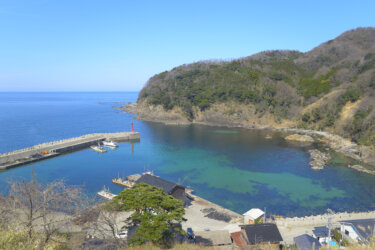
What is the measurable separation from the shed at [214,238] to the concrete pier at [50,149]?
1187 inches

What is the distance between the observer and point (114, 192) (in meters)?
25.8

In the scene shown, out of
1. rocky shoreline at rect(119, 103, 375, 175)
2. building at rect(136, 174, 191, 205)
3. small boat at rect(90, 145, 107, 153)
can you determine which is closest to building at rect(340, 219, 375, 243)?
building at rect(136, 174, 191, 205)

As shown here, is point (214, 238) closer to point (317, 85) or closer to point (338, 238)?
point (338, 238)

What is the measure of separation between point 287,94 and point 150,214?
232 feet

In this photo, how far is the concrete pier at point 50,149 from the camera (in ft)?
113

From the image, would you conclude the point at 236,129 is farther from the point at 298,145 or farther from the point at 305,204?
the point at 305,204

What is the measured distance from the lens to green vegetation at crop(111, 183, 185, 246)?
36.0 feet

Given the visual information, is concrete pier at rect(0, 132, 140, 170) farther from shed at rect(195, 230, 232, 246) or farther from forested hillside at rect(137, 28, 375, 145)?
shed at rect(195, 230, 232, 246)

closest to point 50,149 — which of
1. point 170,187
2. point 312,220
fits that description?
point 170,187

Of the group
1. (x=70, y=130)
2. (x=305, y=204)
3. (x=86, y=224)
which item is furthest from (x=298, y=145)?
(x=70, y=130)

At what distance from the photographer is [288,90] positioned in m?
74.9

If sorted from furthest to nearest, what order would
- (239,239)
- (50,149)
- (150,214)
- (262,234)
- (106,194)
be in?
(50,149), (106,194), (239,239), (262,234), (150,214)

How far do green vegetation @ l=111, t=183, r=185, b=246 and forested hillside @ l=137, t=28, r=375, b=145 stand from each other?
139 feet

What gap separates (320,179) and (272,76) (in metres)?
55.1
